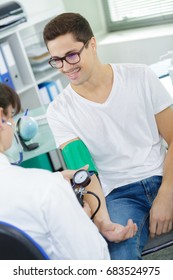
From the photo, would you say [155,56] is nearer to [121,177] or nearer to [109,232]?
[121,177]

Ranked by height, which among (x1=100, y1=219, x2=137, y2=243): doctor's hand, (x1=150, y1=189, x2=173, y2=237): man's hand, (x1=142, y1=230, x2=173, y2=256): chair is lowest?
(x1=142, y1=230, x2=173, y2=256): chair

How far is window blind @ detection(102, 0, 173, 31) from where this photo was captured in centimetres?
316

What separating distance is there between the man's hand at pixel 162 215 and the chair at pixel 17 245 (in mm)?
533

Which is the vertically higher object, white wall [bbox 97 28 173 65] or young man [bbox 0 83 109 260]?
young man [bbox 0 83 109 260]

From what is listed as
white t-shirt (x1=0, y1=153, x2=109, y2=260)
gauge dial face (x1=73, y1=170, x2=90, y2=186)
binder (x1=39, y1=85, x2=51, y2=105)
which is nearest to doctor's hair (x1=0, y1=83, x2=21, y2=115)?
white t-shirt (x1=0, y1=153, x2=109, y2=260)

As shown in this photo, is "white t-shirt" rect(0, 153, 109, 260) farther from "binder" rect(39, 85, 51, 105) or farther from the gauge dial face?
"binder" rect(39, 85, 51, 105)

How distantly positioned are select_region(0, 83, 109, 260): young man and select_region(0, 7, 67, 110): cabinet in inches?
83.9

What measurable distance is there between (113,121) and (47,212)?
25.1 inches

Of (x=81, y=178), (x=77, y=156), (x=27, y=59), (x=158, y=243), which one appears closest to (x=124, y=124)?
(x=77, y=156)

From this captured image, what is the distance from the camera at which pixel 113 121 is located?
139 cm

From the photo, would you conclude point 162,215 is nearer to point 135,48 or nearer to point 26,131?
point 26,131

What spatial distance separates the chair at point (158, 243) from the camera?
4.02 ft

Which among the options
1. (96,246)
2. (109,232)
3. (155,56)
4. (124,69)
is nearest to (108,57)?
(155,56)

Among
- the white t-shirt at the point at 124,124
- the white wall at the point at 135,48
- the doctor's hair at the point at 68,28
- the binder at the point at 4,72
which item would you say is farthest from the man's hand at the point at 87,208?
the white wall at the point at 135,48
